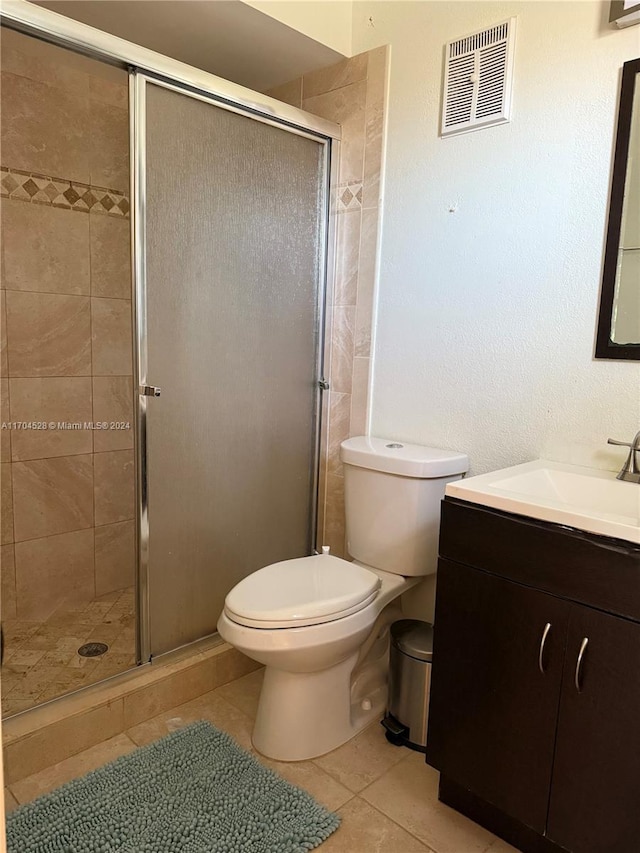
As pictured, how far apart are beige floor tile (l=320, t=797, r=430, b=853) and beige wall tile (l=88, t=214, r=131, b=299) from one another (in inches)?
78.0

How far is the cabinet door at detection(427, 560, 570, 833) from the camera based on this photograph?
1.33m

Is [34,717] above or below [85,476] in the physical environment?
below

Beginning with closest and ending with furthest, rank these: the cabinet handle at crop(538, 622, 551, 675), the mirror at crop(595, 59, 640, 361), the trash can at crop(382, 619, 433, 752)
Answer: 1. the cabinet handle at crop(538, 622, 551, 675)
2. the mirror at crop(595, 59, 640, 361)
3. the trash can at crop(382, 619, 433, 752)

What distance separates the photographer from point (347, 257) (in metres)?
2.26

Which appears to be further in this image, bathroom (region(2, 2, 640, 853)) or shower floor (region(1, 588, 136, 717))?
shower floor (region(1, 588, 136, 717))

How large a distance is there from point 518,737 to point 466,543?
1.42 feet

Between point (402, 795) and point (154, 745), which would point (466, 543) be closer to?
point (402, 795)

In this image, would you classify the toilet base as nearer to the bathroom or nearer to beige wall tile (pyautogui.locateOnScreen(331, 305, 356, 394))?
the bathroom

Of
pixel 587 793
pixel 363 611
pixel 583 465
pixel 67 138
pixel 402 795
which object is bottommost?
pixel 402 795

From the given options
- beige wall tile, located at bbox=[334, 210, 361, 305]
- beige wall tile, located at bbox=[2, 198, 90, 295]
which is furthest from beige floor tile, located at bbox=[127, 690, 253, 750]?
beige wall tile, located at bbox=[2, 198, 90, 295]

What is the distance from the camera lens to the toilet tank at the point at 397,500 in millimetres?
1852

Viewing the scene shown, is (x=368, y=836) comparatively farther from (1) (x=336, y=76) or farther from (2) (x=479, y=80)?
(1) (x=336, y=76)

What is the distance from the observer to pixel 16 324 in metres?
2.26

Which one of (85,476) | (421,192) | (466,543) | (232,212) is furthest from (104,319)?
(466,543)
